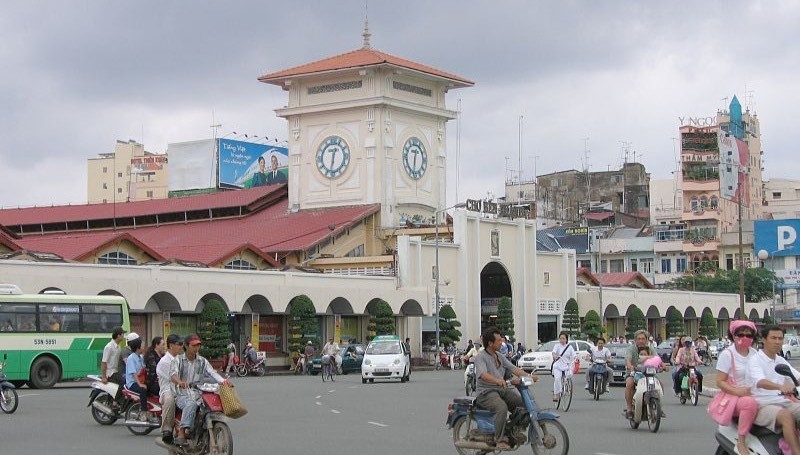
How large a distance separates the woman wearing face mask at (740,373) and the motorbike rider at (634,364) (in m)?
9.61

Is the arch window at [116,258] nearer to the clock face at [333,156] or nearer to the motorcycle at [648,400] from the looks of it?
the clock face at [333,156]

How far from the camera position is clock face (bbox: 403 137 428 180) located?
3250 inches

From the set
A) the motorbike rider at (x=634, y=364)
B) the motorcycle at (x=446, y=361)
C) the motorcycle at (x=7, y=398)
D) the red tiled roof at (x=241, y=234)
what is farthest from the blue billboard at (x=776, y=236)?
the motorcycle at (x=7, y=398)

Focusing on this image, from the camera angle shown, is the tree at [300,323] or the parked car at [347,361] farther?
the tree at [300,323]

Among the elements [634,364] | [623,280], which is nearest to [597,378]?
Result: [634,364]

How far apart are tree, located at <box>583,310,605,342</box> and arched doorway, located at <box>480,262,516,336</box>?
5982mm

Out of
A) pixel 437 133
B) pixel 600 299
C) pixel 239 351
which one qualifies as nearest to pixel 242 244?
pixel 239 351

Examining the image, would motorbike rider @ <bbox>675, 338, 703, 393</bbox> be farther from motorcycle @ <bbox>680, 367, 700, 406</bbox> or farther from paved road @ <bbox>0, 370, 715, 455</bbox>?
paved road @ <bbox>0, 370, 715, 455</bbox>

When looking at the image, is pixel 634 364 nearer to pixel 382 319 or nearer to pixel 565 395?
pixel 565 395

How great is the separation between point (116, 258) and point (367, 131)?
74.7 ft

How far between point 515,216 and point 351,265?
39.1 feet

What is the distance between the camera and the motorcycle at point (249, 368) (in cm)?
5491

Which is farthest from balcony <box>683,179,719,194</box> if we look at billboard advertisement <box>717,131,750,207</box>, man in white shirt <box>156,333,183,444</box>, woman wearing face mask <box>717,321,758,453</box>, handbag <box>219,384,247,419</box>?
woman wearing face mask <box>717,321,758,453</box>

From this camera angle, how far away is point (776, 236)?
354ft
